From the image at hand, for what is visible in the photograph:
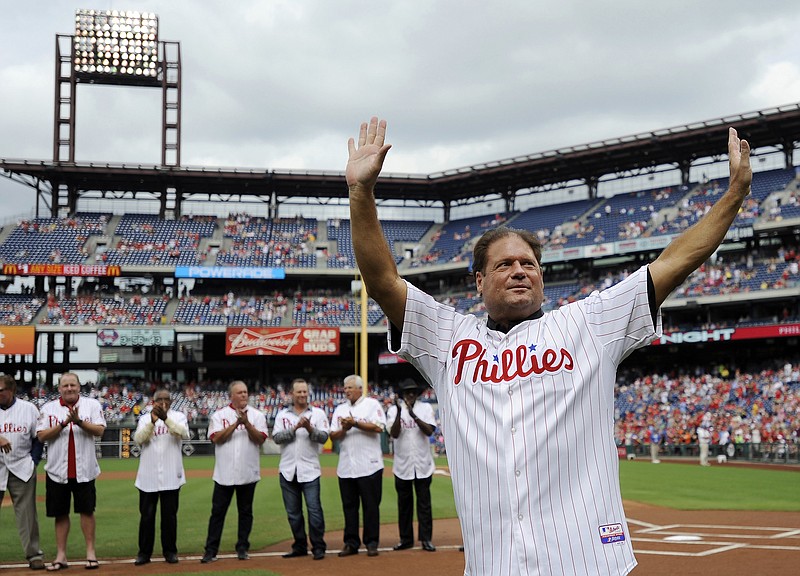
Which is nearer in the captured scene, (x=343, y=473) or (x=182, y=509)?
(x=343, y=473)

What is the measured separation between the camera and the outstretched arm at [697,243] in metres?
2.84

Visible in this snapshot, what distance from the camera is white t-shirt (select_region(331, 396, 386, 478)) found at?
10.5 metres

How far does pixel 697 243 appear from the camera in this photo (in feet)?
9.39

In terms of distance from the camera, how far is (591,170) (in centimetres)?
4703

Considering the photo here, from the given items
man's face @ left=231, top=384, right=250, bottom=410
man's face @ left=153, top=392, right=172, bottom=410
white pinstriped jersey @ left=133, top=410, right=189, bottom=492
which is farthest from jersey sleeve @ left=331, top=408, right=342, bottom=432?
man's face @ left=153, top=392, right=172, bottom=410

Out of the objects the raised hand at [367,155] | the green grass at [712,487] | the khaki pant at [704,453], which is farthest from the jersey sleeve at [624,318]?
the khaki pant at [704,453]

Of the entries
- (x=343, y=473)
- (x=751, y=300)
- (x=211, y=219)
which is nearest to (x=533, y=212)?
(x=751, y=300)

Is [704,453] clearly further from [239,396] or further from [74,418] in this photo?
[74,418]

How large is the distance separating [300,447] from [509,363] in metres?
7.97

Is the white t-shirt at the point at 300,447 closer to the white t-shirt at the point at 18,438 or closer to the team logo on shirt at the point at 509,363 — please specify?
the white t-shirt at the point at 18,438

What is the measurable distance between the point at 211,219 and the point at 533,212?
2096cm

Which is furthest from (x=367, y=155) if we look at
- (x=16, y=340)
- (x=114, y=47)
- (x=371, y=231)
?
(x=114, y=47)

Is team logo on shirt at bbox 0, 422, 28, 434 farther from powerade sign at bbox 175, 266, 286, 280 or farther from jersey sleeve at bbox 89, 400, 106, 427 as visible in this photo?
powerade sign at bbox 175, 266, 286, 280

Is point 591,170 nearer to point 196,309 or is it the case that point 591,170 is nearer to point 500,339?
point 196,309
